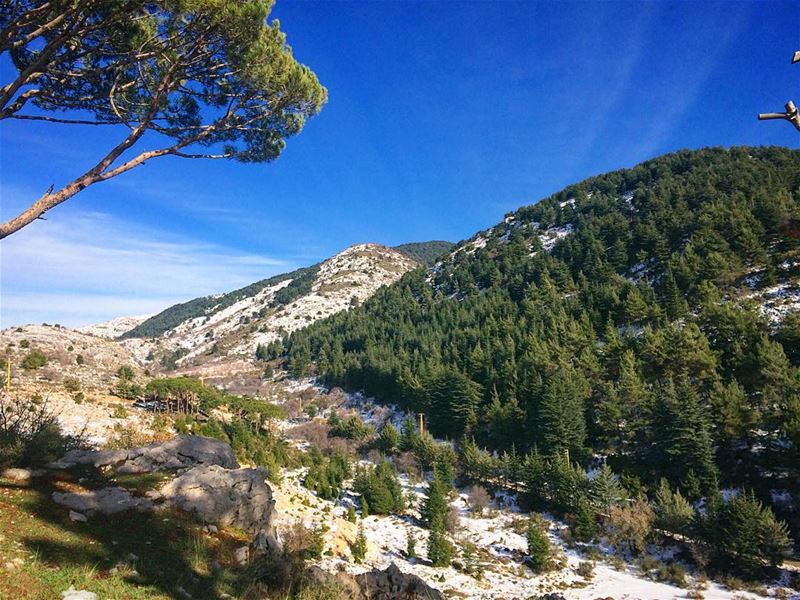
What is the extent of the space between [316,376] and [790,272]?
78.0 meters

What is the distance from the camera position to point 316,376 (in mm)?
89438

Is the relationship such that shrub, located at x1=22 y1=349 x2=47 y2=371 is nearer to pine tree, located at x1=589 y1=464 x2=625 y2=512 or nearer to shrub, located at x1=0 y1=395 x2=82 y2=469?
shrub, located at x1=0 y1=395 x2=82 y2=469

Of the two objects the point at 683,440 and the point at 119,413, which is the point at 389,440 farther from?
the point at 683,440

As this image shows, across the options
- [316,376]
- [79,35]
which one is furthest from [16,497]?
[316,376]

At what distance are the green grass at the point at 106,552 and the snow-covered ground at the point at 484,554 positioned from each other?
828 cm

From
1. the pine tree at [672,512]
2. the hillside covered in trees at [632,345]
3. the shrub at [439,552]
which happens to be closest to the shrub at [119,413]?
the shrub at [439,552]

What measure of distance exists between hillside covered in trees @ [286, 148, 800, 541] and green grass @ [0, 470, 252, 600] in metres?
9.70

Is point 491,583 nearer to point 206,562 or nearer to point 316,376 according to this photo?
point 206,562

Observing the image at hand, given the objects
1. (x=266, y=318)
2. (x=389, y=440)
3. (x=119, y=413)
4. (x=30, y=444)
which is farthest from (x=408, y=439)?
(x=266, y=318)

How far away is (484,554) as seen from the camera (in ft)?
84.7

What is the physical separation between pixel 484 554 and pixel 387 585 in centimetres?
1768

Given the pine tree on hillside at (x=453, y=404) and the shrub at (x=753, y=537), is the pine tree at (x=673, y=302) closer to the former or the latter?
the pine tree on hillside at (x=453, y=404)

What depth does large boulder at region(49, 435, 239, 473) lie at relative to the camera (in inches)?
508

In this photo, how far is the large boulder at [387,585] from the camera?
33.1 feet
